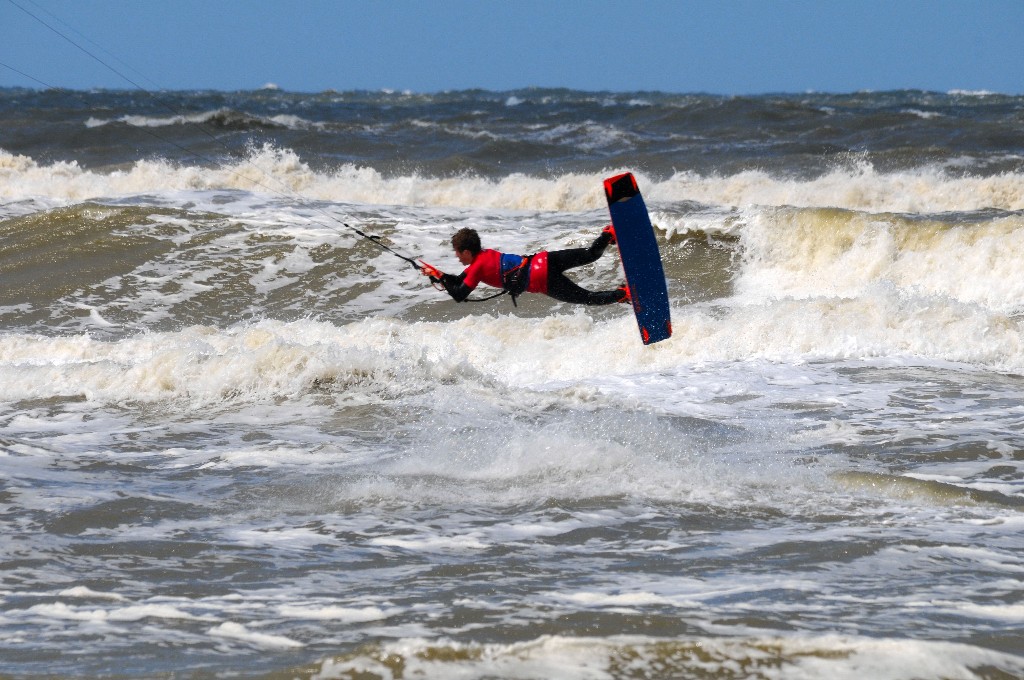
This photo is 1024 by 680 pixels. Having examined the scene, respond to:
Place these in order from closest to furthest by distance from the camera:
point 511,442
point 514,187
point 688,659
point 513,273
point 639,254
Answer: point 688,659 < point 511,442 < point 513,273 < point 639,254 < point 514,187

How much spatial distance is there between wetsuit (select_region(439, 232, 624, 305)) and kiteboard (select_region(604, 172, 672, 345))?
0.75ft

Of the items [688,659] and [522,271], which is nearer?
[688,659]

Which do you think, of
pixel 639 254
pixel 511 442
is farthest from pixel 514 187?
pixel 511 442

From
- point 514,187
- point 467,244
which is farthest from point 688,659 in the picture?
point 514,187

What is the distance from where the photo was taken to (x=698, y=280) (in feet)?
47.5

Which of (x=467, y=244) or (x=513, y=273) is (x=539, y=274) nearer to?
(x=513, y=273)

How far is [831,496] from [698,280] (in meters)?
8.40

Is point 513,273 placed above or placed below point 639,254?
below

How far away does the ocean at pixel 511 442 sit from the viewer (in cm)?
427

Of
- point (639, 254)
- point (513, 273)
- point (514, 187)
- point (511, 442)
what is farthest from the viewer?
point (514, 187)

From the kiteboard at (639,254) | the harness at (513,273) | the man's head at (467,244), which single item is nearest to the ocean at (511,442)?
the kiteboard at (639,254)

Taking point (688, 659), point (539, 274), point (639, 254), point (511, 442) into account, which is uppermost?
point (639, 254)

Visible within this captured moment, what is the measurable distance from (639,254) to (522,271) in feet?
3.08

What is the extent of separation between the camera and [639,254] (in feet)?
28.9
